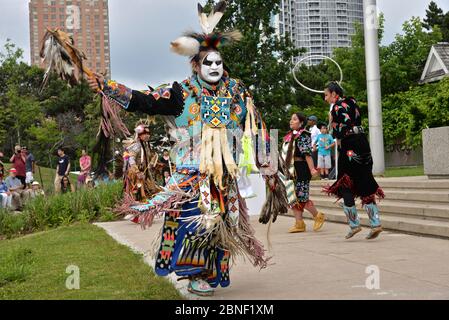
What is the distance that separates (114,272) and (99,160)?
185cm

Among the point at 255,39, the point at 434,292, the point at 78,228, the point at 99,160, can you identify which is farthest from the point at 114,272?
the point at 255,39

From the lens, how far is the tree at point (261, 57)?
26.2m

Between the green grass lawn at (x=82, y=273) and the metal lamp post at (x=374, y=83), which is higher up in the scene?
the metal lamp post at (x=374, y=83)

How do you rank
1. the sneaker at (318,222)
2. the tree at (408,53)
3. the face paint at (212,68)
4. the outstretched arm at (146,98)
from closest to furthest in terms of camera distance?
the outstretched arm at (146,98)
the face paint at (212,68)
the sneaker at (318,222)
the tree at (408,53)

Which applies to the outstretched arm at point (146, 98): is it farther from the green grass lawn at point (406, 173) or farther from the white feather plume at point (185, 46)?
the green grass lawn at point (406, 173)

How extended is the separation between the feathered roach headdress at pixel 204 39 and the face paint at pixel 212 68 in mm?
138

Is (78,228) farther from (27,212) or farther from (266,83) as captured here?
(266,83)

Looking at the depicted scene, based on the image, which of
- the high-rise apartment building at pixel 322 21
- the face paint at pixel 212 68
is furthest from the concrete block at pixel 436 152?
the high-rise apartment building at pixel 322 21

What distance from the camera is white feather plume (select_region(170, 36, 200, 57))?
19.3ft

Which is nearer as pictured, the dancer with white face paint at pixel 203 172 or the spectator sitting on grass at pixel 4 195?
the dancer with white face paint at pixel 203 172

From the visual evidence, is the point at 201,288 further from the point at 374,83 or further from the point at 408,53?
the point at 408,53

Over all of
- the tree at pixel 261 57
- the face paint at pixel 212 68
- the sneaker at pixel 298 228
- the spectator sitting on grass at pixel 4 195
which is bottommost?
the sneaker at pixel 298 228

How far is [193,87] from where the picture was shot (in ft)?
18.9

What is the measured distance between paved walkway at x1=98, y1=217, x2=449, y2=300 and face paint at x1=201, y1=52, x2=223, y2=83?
6.27 ft
